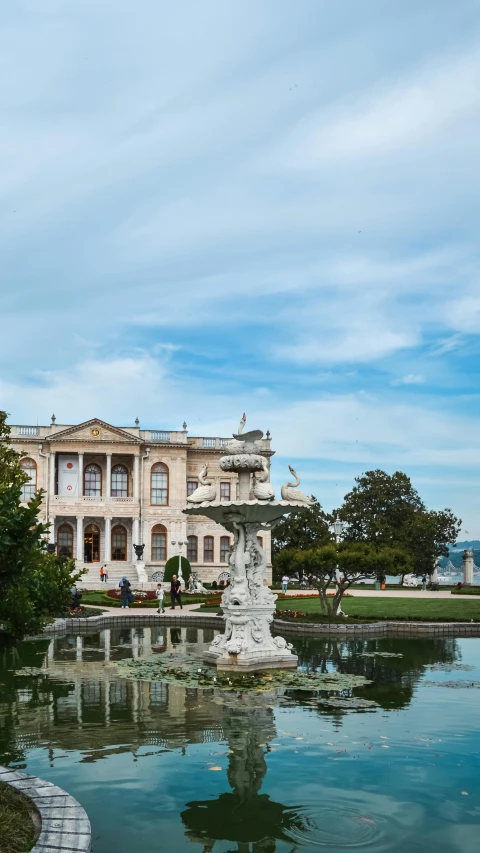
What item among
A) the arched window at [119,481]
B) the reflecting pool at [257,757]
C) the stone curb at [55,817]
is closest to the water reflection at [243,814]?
the reflecting pool at [257,757]

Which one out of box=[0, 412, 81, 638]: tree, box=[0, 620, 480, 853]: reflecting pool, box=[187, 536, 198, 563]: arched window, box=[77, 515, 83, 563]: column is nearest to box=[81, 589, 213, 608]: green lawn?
box=[77, 515, 83, 563]: column

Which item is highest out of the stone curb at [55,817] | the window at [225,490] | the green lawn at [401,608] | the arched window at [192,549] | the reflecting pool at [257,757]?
the window at [225,490]

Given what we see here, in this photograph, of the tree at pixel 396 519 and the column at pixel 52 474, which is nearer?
the column at pixel 52 474

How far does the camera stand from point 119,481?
184 ft

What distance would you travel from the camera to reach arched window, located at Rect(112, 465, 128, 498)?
183ft

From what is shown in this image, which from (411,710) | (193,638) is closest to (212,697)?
(411,710)

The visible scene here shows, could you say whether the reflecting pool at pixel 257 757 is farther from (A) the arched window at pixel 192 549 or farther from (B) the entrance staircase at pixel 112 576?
(A) the arched window at pixel 192 549

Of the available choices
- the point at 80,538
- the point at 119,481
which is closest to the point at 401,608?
the point at 80,538

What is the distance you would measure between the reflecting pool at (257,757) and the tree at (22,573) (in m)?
0.45

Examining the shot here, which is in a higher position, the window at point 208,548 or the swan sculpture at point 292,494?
the swan sculpture at point 292,494

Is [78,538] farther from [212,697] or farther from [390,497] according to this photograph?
[212,697]

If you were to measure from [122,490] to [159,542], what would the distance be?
172 inches

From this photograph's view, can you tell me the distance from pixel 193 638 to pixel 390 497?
46091mm

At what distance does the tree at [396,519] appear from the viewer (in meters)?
59.9
